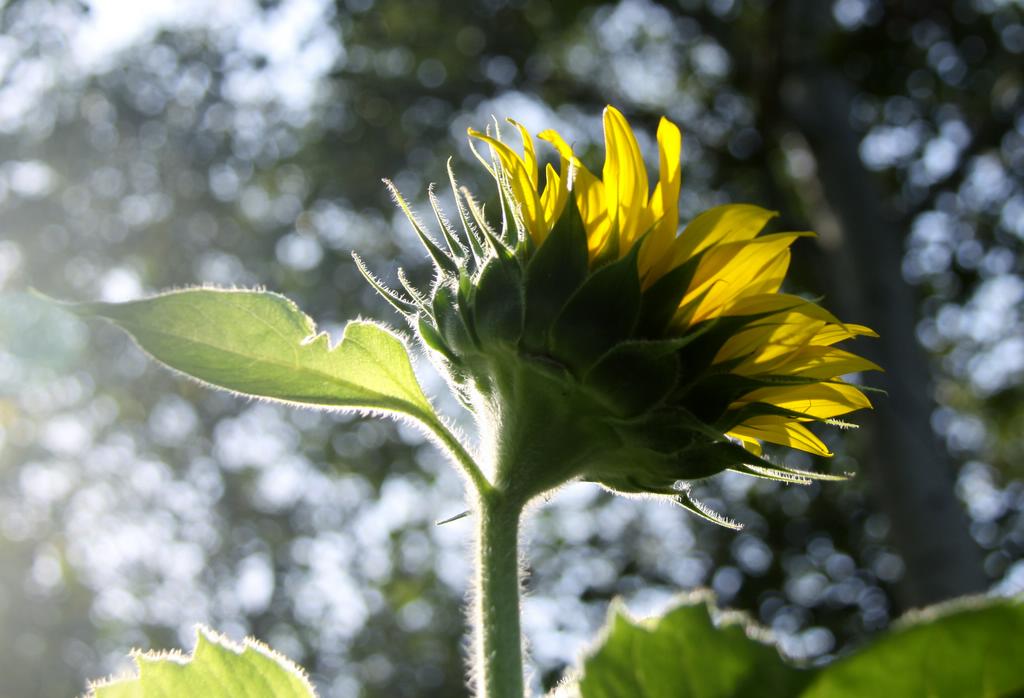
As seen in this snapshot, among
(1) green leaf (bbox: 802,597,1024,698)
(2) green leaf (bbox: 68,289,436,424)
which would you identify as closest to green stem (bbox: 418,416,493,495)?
(2) green leaf (bbox: 68,289,436,424)

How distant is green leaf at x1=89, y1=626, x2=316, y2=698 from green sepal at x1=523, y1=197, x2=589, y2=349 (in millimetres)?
289

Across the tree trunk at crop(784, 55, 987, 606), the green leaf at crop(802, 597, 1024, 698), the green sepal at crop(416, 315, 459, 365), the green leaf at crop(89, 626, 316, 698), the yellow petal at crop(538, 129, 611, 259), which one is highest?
the tree trunk at crop(784, 55, 987, 606)

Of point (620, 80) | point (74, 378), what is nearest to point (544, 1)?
point (620, 80)

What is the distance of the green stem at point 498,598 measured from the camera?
0.62 metres

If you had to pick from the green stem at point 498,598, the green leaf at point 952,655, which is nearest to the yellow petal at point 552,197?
the green stem at point 498,598

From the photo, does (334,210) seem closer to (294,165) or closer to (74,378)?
(294,165)

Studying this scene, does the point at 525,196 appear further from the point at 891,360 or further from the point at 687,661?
the point at 891,360

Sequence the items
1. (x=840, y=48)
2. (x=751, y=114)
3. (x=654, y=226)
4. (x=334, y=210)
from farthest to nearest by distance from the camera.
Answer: (x=334, y=210) → (x=751, y=114) → (x=840, y=48) → (x=654, y=226)

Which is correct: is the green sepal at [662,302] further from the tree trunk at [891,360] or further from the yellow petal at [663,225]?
the tree trunk at [891,360]

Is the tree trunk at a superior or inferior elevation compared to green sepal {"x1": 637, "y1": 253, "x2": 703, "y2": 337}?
superior

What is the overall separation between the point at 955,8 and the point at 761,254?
262 inches

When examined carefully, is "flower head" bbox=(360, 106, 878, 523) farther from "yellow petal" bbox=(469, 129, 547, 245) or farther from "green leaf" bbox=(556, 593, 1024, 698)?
"green leaf" bbox=(556, 593, 1024, 698)

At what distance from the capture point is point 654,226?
2.57 feet

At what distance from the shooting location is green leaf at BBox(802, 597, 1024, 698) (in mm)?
339
